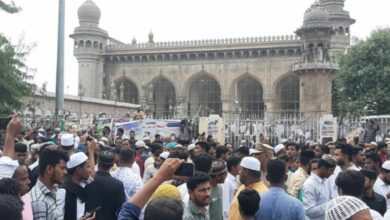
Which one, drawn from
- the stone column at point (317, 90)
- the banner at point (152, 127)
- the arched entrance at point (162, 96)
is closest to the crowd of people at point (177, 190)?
the banner at point (152, 127)

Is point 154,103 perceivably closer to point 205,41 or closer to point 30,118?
point 205,41

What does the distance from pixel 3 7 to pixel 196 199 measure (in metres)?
10.3

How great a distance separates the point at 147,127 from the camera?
13727 mm

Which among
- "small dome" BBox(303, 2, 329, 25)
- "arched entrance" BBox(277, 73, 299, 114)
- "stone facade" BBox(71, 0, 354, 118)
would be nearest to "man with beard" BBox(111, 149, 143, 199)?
"small dome" BBox(303, 2, 329, 25)

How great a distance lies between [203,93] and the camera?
3447 cm

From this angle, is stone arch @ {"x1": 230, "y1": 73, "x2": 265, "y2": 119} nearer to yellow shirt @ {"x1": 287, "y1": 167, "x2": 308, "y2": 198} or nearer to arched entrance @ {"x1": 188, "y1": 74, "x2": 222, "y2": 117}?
arched entrance @ {"x1": 188, "y1": 74, "x2": 222, "y2": 117}

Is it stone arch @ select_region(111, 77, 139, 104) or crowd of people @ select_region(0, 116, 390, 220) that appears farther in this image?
stone arch @ select_region(111, 77, 139, 104)

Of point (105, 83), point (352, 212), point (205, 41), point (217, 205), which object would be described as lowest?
point (217, 205)

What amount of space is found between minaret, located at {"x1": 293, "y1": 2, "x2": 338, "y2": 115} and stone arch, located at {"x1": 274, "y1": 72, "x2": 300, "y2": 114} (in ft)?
34.1

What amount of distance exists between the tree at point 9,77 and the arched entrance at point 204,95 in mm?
20539

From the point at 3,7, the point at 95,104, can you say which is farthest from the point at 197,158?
the point at 95,104

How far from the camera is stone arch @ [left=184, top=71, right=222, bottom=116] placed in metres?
33.6

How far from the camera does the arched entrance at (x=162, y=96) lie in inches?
1373

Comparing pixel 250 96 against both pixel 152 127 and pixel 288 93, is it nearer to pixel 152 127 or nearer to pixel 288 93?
pixel 288 93
